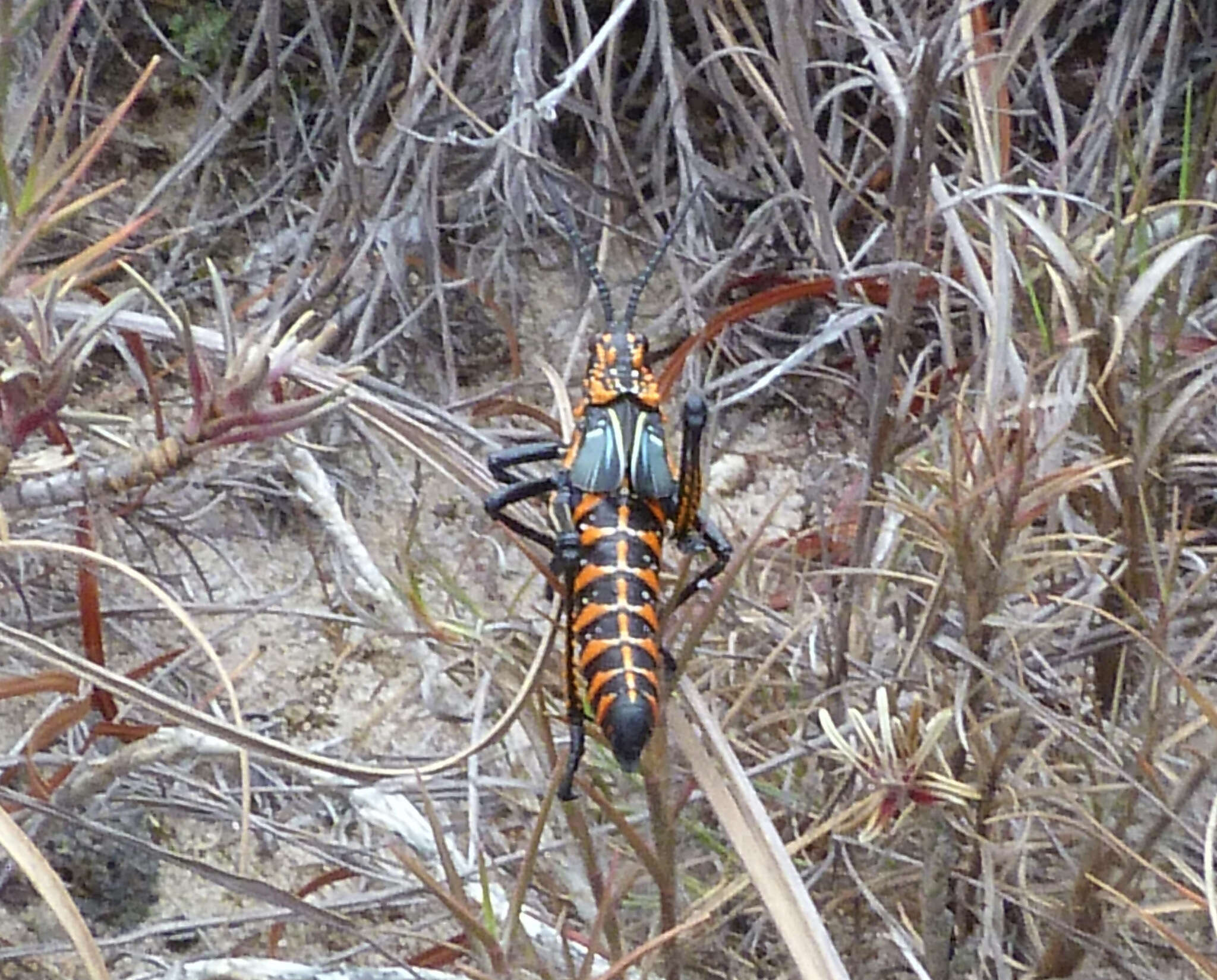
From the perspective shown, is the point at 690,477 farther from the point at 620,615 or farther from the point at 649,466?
the point at 620,615

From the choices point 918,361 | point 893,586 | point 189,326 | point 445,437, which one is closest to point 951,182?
point 918,361

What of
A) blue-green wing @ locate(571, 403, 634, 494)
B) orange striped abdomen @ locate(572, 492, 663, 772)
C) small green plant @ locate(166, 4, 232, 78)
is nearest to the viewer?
orange striped abdomen @ locate(572, 492, 663, 772)

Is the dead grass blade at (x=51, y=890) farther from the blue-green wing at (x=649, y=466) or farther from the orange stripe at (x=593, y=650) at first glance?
the blue-green wing at (x=649, y=466)

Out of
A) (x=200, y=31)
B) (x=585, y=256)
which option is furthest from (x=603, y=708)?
(x=200, y=31)

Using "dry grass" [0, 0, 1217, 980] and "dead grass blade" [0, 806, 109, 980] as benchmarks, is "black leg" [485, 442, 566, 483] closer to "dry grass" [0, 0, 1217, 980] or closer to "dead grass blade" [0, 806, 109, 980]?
"dry grass" [0, 0, 1217, 980]

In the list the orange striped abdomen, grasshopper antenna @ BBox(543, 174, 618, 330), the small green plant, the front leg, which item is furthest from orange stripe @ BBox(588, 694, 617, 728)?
the small green plant

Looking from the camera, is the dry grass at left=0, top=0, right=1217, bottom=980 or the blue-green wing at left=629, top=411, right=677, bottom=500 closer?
the dry grass at left=0, top=0, right=1217, bottom=980

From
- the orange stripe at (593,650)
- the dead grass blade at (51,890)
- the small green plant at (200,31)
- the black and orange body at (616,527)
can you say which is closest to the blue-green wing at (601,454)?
the black and orange body at (616,527)
